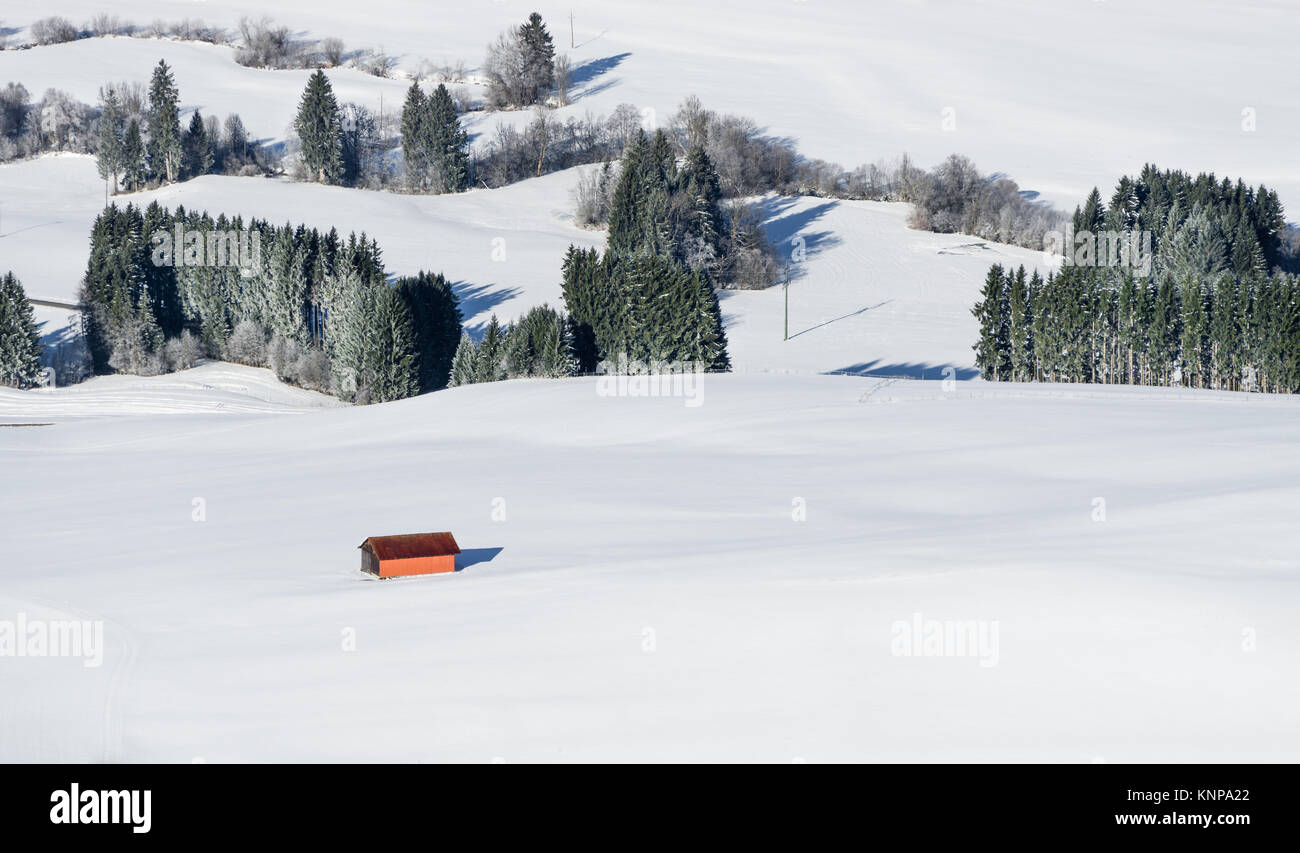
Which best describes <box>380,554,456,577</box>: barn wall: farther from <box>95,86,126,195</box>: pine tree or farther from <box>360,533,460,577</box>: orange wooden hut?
<box>95,86,126,195</box>: pine tree

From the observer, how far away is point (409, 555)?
27.2 m

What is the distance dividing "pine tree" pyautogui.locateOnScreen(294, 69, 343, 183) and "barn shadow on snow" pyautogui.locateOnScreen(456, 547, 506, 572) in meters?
89.6

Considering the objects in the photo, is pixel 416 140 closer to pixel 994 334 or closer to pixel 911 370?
pixel 911 370

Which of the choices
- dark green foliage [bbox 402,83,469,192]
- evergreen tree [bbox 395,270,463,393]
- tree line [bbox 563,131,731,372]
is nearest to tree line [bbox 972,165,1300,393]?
tree line [bbox 563,131,731,372]

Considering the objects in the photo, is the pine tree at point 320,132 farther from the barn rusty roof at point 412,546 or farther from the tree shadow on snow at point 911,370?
the barn rusty roof at point 412,546

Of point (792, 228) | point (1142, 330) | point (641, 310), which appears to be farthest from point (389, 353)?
point (792, 228)

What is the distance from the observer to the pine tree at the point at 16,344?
2685 inches

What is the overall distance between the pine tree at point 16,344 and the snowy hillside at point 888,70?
60364 millimetres

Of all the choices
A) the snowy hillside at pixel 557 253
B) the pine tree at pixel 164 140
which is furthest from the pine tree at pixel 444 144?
the pine tree at pixel 164 140

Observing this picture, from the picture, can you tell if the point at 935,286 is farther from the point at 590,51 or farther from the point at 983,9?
the point at 983,9

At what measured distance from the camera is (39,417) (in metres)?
59.4

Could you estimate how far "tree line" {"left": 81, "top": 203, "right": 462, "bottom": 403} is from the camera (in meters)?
64.6

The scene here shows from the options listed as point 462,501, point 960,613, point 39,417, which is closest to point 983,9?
point 39,417
